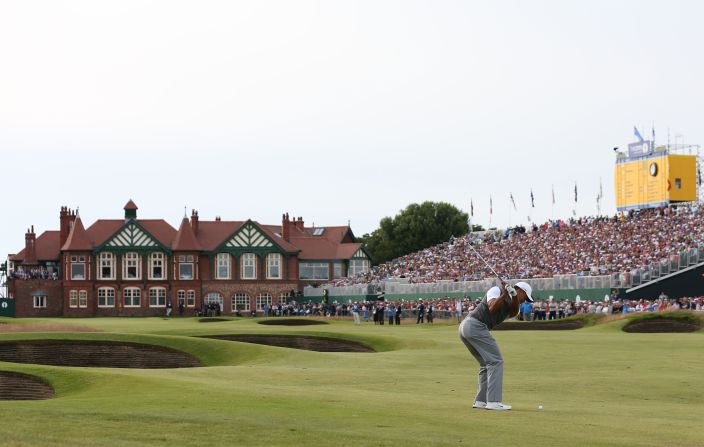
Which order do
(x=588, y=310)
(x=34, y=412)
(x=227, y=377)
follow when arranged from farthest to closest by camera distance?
1. (x=588, y=310)
2. (x=227, y=377)
3. (x=34, y=412)

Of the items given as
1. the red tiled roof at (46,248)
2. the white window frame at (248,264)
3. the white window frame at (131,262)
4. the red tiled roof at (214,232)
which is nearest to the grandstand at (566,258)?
the white window frame at (248,264)

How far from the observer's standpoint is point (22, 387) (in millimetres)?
22531

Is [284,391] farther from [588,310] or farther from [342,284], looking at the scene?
[342,284]

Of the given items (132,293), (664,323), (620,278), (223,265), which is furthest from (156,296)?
(664,323)

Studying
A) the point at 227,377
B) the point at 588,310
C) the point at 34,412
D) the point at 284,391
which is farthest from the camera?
the point at 588,310

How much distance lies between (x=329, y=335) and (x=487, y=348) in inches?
945

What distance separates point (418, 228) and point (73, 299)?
144 feet

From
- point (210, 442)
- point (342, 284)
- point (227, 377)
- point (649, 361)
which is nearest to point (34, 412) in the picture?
point (210, 442)

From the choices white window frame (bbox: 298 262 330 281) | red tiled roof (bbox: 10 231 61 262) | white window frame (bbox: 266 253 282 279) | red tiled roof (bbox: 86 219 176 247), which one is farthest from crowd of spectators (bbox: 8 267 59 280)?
white window frame (bbox: 298 262 330 281)

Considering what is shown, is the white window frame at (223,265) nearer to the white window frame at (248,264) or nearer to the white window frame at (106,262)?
the white window frame at (248,264)

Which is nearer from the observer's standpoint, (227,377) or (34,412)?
(34,412)

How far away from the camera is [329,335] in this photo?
1608 inches

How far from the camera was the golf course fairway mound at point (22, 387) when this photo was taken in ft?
72.0

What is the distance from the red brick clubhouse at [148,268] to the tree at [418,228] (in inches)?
959
